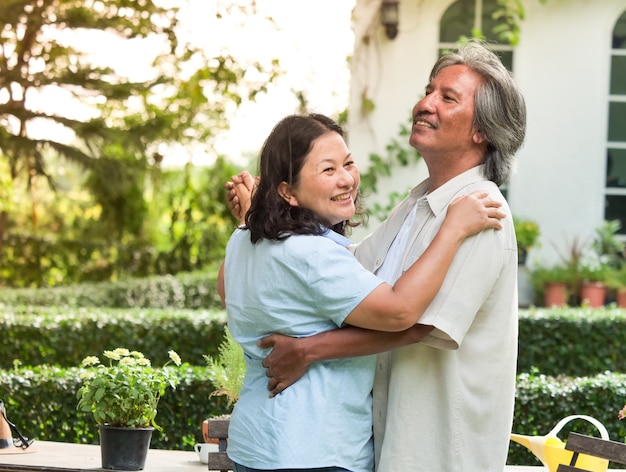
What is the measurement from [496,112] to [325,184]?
0.47m

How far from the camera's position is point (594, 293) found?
966 centimetres

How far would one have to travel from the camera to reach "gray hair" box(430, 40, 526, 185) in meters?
2.54

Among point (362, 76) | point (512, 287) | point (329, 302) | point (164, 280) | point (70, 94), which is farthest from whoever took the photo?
point (70, 94)

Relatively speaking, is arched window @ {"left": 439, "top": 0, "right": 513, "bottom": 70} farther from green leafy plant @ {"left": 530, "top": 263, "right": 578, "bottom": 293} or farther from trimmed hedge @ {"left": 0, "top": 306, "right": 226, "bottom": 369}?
trimmed hedge @ {"left": 0, "top": 306, "right": 226, "bottom": 369}

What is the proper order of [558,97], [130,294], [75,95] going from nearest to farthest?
1. [558,97]
2. [130,294]
3. [75,95]

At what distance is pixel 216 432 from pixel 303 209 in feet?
5.35

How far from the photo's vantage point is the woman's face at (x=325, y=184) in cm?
239

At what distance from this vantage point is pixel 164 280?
39.8ft

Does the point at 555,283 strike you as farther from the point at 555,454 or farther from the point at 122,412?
the point at 122,412

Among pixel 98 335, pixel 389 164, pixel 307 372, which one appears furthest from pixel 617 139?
pixel 307 372

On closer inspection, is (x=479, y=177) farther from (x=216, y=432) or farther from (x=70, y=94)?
(x=70, y=94)

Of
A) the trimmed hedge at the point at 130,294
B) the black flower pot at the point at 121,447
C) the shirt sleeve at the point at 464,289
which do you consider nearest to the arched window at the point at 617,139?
the trimmed hedge at the point at 130,294

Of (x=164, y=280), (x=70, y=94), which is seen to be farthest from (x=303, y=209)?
(x=70, y=94)

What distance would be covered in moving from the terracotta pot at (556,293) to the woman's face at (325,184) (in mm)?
7537
